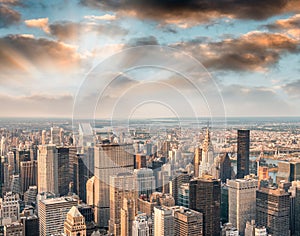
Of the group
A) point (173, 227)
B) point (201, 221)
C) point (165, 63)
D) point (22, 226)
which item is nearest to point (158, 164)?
point (165, 63)

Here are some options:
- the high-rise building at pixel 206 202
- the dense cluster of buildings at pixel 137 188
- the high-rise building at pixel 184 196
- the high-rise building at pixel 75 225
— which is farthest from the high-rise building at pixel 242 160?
the high-rise building at pixel 75 225

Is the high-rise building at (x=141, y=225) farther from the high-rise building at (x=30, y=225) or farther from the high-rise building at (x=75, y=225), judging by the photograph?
the high-rise building at (x=30, y=225)

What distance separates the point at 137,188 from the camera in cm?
247

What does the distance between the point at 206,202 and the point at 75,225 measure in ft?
4.04

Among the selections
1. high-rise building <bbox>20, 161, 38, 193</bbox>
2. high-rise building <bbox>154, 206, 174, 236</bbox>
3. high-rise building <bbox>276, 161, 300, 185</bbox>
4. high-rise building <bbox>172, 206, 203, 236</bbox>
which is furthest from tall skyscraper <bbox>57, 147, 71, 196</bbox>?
high-rise building <bbox>276, 161, 300, 185</bbox>

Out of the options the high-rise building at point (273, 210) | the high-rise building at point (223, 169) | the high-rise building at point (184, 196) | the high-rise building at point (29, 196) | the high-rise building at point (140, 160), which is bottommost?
the high-rise building at point (273, 210)

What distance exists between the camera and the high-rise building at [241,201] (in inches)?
140

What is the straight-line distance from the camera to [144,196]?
107 inches

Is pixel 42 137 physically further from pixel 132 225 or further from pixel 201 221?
pixel 201 221

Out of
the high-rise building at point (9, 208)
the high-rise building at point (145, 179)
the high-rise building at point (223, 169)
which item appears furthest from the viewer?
the high-rise building at point (223, 169)

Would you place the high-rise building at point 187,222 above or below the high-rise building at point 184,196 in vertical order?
below

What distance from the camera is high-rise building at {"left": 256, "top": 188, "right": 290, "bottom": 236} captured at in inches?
137

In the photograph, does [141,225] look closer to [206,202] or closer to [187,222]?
[187,222]

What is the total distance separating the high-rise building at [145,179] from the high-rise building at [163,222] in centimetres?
51
